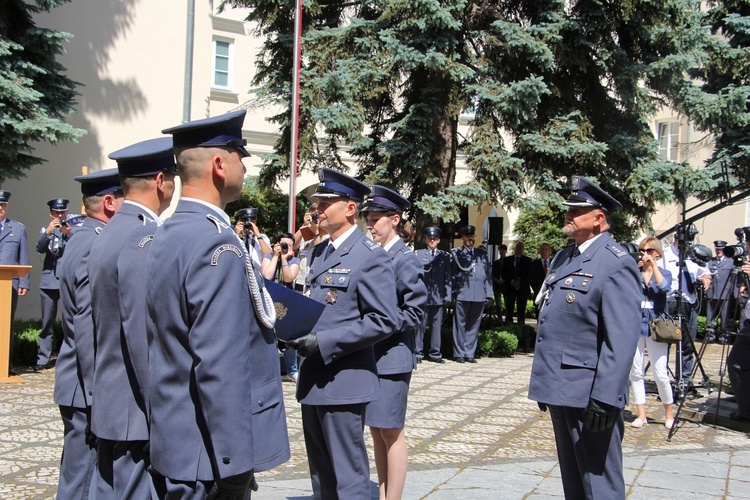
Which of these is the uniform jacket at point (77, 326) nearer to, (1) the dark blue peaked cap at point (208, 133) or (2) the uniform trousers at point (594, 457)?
(1) the dark blue peaked cap at point (208, 133)

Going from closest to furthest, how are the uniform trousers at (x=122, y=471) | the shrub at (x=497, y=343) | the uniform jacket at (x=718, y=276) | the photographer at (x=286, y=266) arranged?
the uniform trousers at (x=122, y=471) < the photographer at (x=286, y=266) < the shrub at (x=497, y=343) < the uniform jacket at (x=718, y=276)

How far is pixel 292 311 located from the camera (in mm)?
3904

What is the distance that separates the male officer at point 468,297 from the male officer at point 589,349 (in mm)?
8960

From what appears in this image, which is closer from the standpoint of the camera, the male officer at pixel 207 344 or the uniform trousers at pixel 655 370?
the male officer at pixel 207 344

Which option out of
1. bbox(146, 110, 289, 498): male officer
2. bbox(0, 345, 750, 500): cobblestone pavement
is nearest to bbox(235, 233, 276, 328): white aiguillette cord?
bbox(146, 110, 289, 498): male officer

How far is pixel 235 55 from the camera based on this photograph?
22812 mm

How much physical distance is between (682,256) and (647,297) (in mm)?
635

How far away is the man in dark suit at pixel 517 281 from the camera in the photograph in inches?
732

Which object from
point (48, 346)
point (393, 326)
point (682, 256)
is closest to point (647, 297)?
point (682, 256)

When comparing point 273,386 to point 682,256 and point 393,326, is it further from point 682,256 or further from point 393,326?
point 682,256

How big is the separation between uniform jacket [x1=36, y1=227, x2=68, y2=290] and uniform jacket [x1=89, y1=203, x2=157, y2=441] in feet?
25.0

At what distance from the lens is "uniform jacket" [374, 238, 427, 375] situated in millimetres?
5086

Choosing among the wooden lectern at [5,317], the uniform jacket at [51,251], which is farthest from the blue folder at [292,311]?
the uniform jacket at [51,251]

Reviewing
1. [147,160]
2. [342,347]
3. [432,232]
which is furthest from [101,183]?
[432,232]
